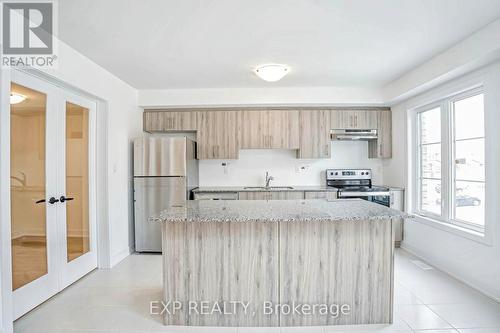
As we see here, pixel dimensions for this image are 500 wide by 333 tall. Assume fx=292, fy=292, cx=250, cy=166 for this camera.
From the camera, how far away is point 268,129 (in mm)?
4793

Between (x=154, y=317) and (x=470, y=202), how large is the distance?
3466 mm

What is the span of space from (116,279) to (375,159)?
14.4 ft

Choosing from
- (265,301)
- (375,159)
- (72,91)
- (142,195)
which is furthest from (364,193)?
(72,91)

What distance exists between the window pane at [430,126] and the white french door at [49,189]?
4.38 meters

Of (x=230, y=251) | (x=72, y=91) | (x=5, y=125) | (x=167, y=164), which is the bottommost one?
(x=230, y=251)

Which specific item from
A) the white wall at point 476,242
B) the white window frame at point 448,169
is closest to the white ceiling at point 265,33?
the white wall at point 476,242

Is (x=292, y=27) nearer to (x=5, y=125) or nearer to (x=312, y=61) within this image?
(x=312, y=61)

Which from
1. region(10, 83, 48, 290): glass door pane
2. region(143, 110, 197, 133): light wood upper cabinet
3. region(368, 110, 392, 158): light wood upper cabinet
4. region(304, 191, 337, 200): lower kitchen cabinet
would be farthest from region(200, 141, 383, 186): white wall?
region(10, 83, 48, 290): glass door pane

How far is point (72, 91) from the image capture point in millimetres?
3188

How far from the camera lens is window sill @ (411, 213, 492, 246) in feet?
9.46

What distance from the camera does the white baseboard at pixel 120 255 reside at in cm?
377

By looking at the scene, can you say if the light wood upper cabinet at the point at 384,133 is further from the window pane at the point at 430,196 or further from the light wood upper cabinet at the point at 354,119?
the window pane at the point at 430,196

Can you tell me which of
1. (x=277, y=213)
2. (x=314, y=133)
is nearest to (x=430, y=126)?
(x=314, y=133)

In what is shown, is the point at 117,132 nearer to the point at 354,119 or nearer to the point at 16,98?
the point at 16,98
